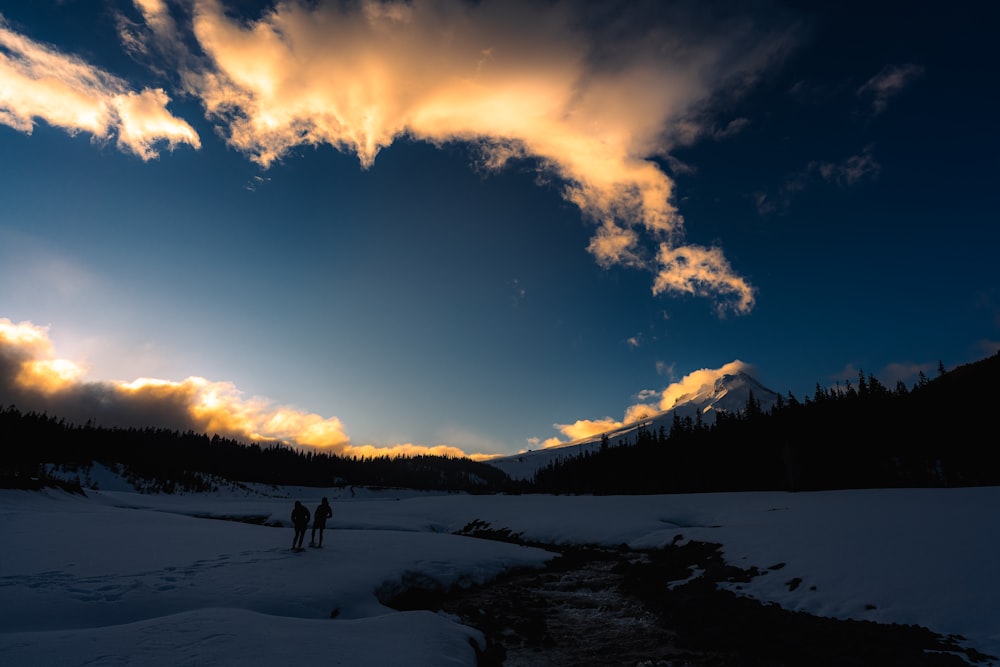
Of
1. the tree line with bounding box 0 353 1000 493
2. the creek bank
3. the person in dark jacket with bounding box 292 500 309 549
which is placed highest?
the tree line with bounding box 0 353 1000 493

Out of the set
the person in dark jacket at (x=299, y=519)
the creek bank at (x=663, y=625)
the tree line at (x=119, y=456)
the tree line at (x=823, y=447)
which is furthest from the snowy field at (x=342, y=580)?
the tree line at (x=119, y=456)

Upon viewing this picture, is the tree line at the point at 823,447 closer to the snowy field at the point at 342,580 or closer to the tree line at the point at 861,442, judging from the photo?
the tree line at the point at 861,442

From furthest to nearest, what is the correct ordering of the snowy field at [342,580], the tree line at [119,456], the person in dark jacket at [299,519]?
the tree line at [119,456] < the person in dark jacket at [299,519] < the snowy field at [342,580]

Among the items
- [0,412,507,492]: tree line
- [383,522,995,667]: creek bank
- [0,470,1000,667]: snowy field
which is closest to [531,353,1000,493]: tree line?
[0,470,1000,667]: snowy field

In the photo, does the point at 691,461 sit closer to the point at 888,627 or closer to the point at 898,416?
the point at 898,416

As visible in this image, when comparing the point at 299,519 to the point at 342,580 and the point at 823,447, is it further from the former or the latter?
the point at 823,447

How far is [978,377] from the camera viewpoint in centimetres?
6669

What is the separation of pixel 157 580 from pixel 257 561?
15.3 feet

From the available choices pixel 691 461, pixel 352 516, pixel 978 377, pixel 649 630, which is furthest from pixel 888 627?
pixel 691 461

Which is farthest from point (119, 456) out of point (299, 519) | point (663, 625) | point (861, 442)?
point (861, 442)

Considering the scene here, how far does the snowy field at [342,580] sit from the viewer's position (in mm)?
9312

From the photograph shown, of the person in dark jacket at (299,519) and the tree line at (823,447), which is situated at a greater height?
the tree line at (823,447)

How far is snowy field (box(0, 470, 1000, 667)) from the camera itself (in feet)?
30.6

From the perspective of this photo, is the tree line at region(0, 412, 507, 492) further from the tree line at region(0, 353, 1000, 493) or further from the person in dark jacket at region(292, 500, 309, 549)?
the person in dark jacket at region(292, 500, 309, 549)
